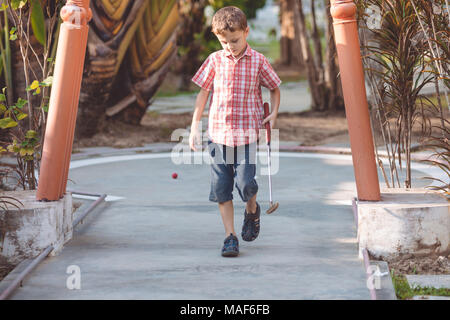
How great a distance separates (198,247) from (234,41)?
153 centimetres

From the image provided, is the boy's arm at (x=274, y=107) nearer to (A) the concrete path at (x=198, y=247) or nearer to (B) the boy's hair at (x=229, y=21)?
(B) the boy's hair at (x=229, y=21)

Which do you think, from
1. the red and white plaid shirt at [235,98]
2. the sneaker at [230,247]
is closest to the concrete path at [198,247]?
the sneaker at [230,247]

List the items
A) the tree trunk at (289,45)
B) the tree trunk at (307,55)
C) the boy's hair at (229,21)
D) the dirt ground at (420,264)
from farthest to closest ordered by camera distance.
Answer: the tree trunk at (289,45)
the tree trunk at (307,55)
the boy's hair at (229,21)
the dirt ground at (420,264)

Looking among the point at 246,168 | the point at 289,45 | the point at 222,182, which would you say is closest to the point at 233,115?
the point at 246,168

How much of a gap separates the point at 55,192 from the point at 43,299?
121 cm

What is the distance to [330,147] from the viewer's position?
35.3ft

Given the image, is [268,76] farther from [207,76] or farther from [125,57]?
[125,57]

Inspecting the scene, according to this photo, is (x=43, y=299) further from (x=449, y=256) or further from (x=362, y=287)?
(x=449, y=256)

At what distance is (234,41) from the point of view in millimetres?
5070

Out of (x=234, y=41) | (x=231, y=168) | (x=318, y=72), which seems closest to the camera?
(x=234, y=41)

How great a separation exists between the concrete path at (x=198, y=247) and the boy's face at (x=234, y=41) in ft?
4.71

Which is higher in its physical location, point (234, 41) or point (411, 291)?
point (234, 41)

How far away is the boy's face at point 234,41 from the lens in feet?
16.5

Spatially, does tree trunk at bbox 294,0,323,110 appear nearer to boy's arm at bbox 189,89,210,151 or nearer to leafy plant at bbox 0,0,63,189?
leafy plant at bbox 0,0,63,189
